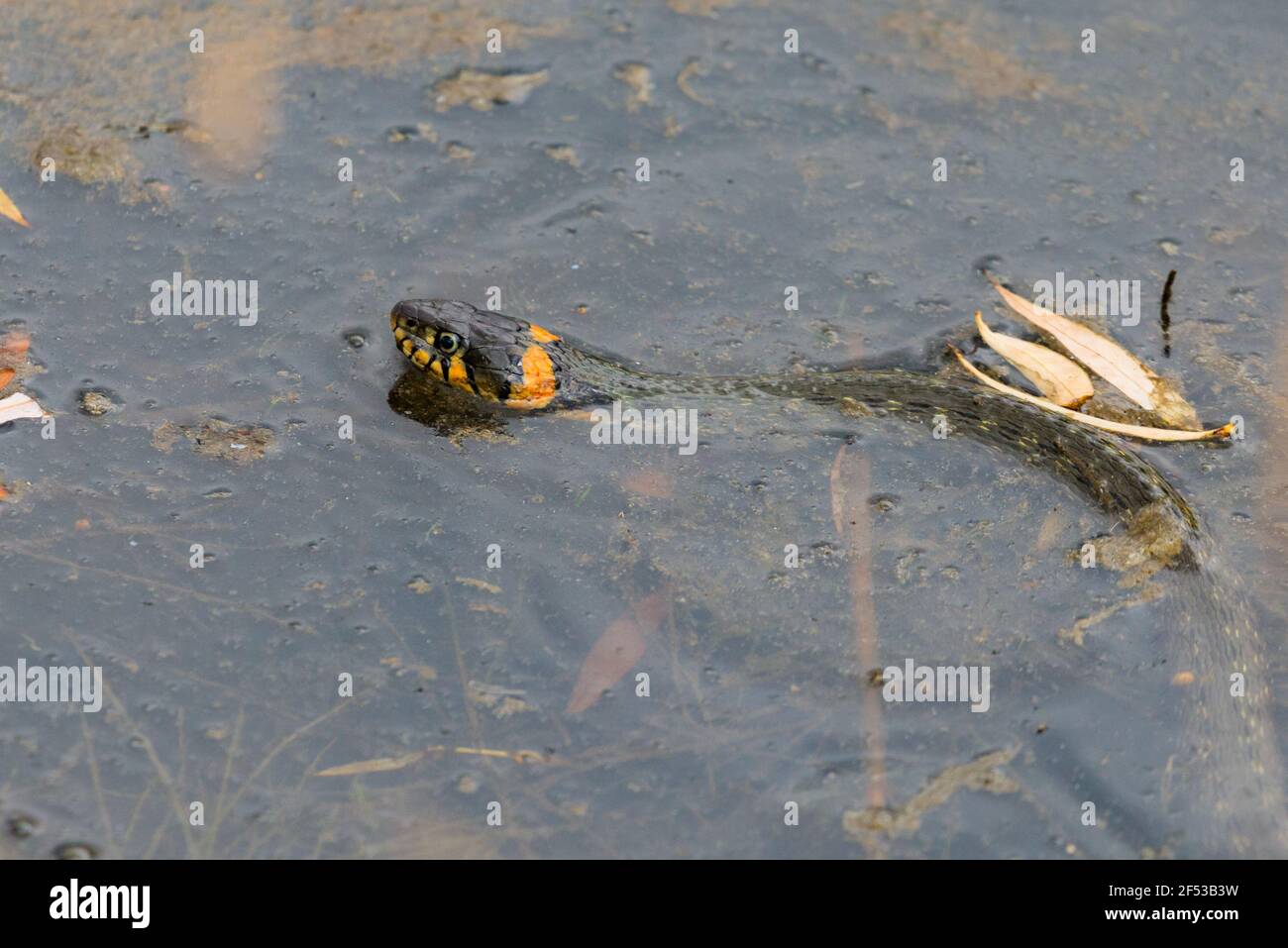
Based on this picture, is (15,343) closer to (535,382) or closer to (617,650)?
(535,382)

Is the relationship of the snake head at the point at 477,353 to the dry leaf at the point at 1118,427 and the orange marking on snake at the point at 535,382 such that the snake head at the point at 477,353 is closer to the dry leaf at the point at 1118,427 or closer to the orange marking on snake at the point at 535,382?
the orange marking on snake at the point at 535,382

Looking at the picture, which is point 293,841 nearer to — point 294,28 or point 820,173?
point 820,173

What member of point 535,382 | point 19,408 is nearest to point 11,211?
point 19,408

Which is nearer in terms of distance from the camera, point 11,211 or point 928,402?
point 928,402

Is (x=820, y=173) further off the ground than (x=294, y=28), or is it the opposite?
(x=294, y=28)

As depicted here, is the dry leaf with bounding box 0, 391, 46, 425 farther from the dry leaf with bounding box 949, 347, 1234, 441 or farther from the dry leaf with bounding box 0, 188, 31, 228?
the dry leaf with bounding box 949, 347, 1234, 441

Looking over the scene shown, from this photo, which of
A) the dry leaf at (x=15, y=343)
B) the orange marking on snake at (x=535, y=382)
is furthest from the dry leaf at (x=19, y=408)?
the orange marking on snake at (x=535, y=382)
